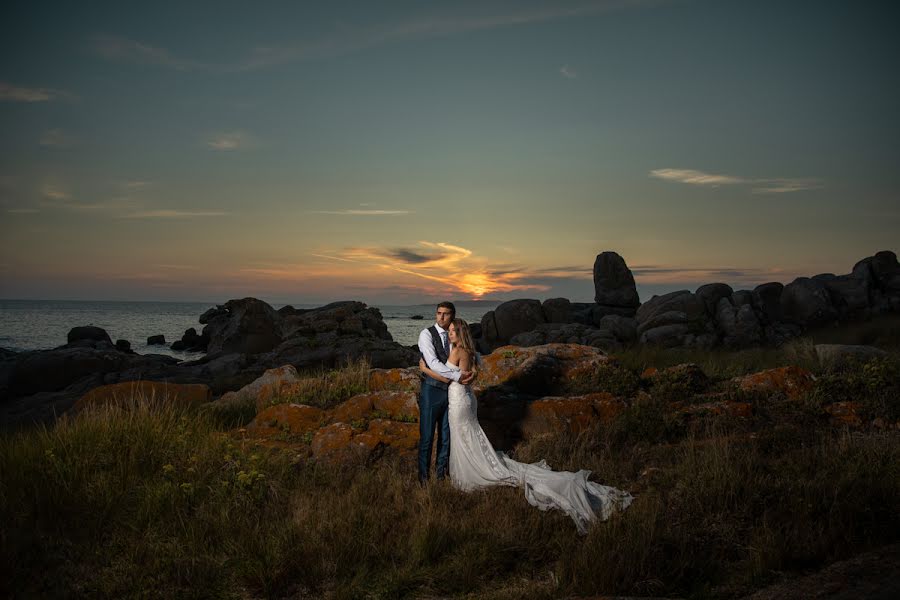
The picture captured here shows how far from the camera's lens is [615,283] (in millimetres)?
47625

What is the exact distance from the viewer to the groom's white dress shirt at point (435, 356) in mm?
8289

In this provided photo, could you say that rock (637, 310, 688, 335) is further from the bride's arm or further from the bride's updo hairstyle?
the bride's arm

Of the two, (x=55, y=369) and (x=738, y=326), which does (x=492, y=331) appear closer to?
(x=738, y=326)

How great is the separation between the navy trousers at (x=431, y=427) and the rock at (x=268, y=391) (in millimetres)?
3475

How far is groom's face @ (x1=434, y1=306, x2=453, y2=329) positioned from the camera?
28.1 feet

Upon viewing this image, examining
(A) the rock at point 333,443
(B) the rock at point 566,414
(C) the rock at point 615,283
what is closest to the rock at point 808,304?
(C) the rock at point 615,283

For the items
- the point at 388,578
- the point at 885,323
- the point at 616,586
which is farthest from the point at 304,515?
→ the point at 885,323

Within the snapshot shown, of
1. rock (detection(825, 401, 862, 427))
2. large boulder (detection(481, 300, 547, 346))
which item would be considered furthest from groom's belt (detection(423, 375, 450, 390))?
large boulder (detection(481, 300, 547, 346))

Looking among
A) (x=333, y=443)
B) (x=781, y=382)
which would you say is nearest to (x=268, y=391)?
(x=333, y=443)

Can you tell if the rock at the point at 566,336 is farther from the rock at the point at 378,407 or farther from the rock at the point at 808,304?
the rock at the point at 378,407

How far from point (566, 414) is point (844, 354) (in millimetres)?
9469

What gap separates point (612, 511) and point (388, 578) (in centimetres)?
279

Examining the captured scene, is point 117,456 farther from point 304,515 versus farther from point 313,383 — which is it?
point 313,383

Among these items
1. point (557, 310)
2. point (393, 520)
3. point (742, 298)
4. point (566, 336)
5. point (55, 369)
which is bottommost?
point (55, 369)
